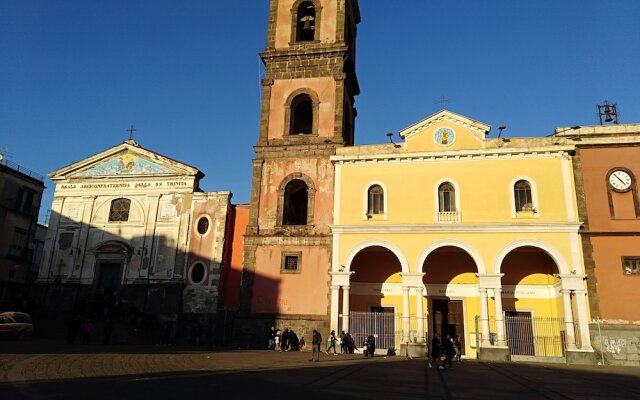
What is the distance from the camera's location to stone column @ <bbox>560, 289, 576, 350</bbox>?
67.1 ft

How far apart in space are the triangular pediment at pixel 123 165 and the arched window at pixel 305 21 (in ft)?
35.0

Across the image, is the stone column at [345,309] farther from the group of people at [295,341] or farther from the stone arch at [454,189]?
the stone arch at [454,189]

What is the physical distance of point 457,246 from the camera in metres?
22.6

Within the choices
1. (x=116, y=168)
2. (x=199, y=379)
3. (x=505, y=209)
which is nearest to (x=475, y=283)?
(x=505, y=209)

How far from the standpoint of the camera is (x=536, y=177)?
23.0 m

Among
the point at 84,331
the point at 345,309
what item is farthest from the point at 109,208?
the point at 345,309

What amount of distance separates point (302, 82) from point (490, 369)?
60.0 feet

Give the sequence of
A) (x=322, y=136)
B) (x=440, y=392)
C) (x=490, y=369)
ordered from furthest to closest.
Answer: (x=322, y=136) < (x=490, y=369) < (x=440, y=392)

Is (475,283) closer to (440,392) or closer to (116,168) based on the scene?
(440,392)

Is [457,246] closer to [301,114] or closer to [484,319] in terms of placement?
[484,319]

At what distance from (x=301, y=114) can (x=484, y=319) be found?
53.6 ft

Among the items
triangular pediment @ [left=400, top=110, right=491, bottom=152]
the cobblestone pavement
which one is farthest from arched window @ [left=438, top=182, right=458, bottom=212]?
the cobblestone pavement

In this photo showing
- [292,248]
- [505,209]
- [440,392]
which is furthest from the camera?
[292,248]

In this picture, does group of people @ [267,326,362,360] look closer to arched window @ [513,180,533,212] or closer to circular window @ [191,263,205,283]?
circular window @ [191,263,205,283]
